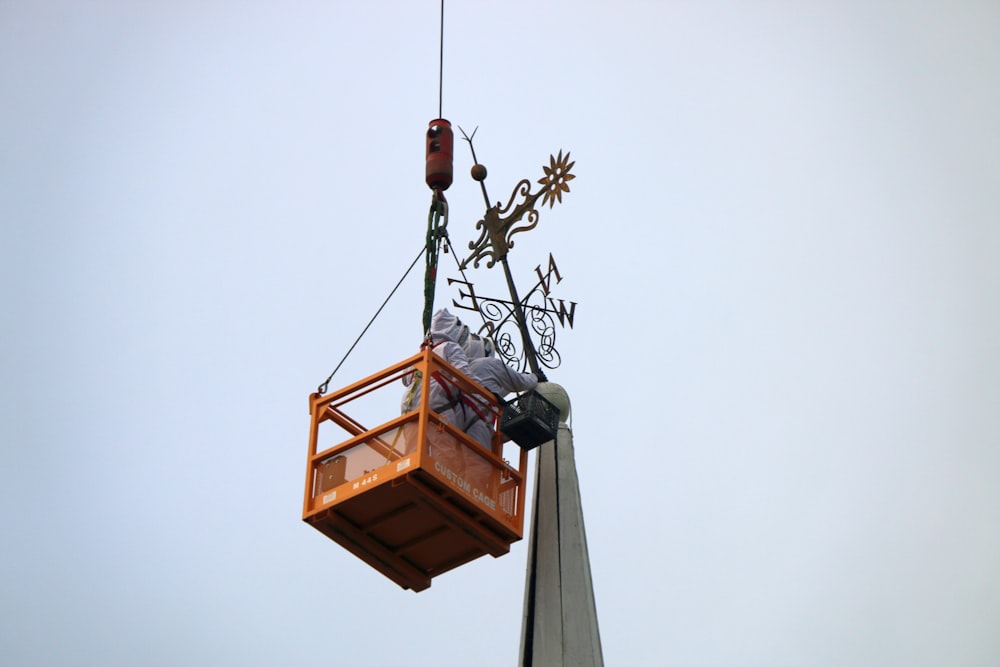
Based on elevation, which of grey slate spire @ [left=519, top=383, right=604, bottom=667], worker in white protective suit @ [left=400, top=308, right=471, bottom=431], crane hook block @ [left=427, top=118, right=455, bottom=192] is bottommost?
grey slate spire @ [left=519, top=383, right=604, bottom=667]

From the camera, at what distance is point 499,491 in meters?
21.2

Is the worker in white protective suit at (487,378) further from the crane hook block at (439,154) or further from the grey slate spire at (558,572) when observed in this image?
the crane hook block at (439,154)

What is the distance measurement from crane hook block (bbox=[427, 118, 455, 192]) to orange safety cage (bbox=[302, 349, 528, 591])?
2.60 meters

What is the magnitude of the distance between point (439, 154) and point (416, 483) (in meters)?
4.50

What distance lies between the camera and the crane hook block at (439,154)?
73.7 feet

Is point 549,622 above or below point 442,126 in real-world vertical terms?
below

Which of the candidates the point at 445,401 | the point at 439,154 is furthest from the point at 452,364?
the point at 439,154

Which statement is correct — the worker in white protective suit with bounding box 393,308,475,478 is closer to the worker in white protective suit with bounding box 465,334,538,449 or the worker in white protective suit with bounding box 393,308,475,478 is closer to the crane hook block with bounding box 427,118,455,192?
the worker in white protective suit with bounding box 465,334,538,449

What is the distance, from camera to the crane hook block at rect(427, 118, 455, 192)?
2247cm

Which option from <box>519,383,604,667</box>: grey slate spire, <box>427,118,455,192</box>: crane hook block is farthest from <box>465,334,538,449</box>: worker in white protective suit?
<box>427,118,455,192</box>: crane hook block

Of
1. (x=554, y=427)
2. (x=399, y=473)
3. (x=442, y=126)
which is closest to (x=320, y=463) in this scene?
(x=399, y=473)

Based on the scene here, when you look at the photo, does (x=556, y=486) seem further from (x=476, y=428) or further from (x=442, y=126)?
(x=442, y=126)

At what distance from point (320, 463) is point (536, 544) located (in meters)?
2.96

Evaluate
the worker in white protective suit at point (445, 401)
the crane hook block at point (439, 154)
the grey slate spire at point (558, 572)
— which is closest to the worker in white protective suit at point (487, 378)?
the worker in white protective suit at point (445, 401)
